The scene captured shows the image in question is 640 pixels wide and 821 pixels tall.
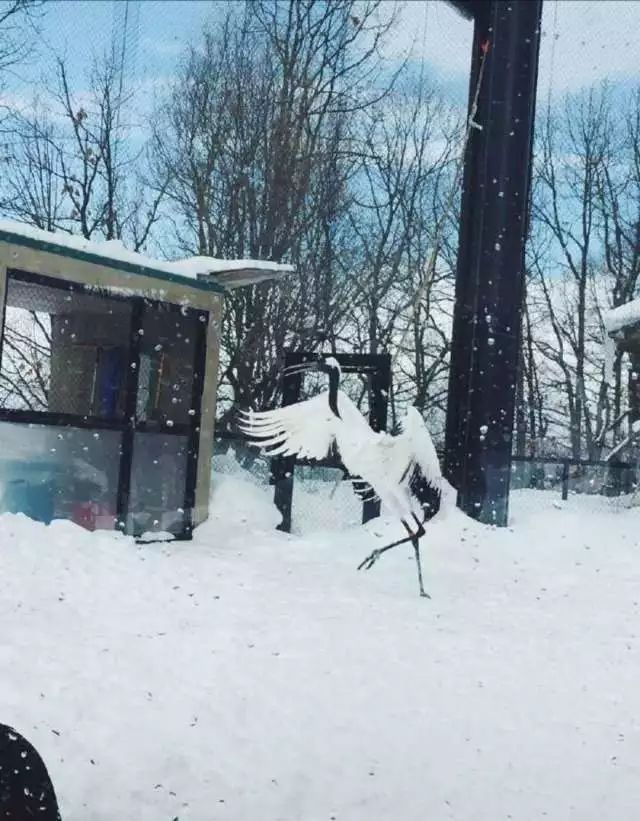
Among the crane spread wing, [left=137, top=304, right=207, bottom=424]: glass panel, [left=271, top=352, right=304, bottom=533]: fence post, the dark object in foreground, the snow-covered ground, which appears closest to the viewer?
the dark object in foreground

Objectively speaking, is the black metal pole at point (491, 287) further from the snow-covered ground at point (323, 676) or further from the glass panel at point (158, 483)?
the glass panel at point (158, 483)

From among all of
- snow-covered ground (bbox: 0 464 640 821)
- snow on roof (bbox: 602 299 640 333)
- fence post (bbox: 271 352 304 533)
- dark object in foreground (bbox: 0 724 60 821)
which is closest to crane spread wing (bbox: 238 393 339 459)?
snow-covered ground (bbox: 0 464 640 821)

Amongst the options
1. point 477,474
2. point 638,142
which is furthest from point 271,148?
point 638,142

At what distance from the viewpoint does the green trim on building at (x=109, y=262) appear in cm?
648

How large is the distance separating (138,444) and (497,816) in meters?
5.27

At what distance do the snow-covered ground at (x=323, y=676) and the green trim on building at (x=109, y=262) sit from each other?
76.5 inches

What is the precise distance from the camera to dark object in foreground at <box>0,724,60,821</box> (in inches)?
73.7

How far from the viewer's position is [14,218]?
21.5ft

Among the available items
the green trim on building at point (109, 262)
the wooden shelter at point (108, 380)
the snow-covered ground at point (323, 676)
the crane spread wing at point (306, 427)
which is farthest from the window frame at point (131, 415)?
the crane spread wing at point (306, 427)

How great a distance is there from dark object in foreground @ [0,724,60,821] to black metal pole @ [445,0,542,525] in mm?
6228

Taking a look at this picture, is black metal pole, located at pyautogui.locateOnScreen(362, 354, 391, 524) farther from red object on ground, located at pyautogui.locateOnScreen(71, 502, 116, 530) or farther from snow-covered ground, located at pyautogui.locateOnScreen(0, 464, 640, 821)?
red object on ground, located at pyautogui.locateOnScreen(71, 502, 116, 530)

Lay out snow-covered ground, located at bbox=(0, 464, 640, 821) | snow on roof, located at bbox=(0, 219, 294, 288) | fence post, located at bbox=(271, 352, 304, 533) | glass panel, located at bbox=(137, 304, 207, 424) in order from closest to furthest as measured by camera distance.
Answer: snow-covered ground, located at bbox=(0, 464, 640, 821) < snow on roof, located at bbox=(0, 219, 294, 288) < glass panel, located at bbox=(137, 304, 207, 424) < fence post, located at bbox=(271, 352, 304, 533)

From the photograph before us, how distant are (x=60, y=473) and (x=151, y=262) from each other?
1.77m

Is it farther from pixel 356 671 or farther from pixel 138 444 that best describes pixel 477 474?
pixel 356 671
